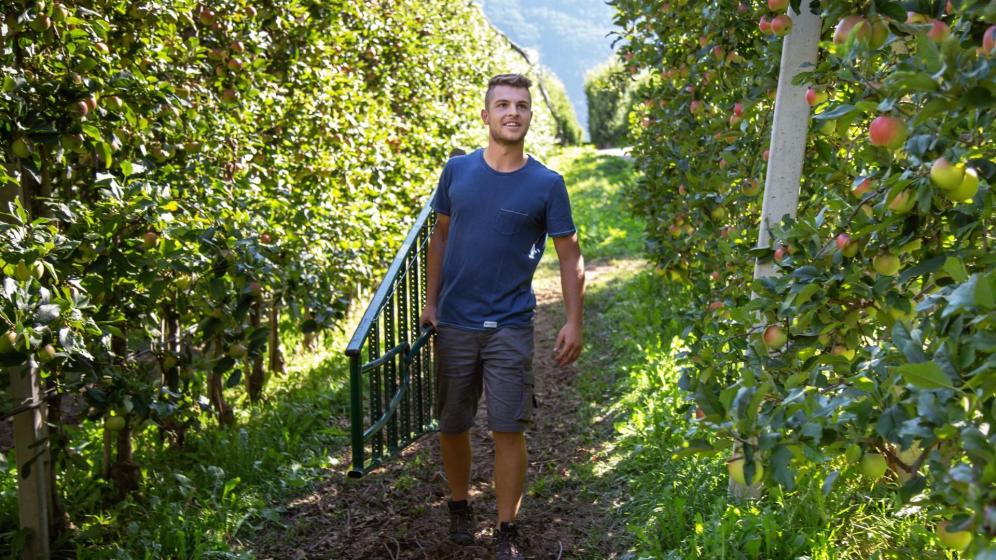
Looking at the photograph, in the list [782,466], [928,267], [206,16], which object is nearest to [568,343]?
[928,267]

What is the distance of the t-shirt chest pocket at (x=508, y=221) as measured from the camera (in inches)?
121

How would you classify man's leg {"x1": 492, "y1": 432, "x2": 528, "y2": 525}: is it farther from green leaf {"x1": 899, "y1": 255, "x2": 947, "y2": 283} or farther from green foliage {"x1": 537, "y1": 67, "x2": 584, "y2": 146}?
green foliage {"x1": 537, "y1": 67, "x2": 584, "y2": 146}

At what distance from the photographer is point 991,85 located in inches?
47.7

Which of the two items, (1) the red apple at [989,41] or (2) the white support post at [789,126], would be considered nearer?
(1) the red apple at [989,41]

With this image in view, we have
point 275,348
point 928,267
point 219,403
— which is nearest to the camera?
point 928,267

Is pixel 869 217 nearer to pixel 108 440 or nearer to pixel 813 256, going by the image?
pixel 813 256

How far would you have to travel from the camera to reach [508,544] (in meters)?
3.09

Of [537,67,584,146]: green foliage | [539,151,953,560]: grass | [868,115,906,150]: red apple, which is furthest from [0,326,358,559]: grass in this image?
[537,67,584,146]: green foliage

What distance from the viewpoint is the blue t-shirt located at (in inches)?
121

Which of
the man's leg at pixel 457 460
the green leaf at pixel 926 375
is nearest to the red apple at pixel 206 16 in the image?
the man's leg at pixel 457 460

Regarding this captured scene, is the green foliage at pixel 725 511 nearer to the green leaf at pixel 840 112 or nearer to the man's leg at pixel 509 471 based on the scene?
the man's leg at pixel 509 471

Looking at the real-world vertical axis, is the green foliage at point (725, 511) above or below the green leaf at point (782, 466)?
below

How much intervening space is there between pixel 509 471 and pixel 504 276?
0.71 meters

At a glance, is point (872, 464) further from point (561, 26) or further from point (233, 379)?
point (561, 26)
